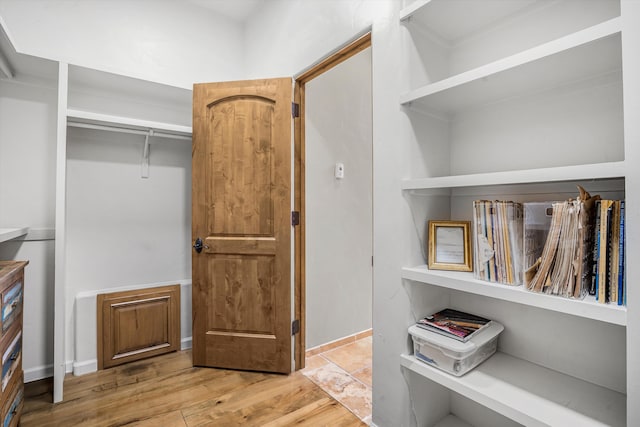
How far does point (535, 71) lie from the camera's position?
3.70 ft

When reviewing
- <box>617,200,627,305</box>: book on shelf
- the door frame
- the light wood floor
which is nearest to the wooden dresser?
the light wood floor

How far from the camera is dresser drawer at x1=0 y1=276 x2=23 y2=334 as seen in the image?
136 cm

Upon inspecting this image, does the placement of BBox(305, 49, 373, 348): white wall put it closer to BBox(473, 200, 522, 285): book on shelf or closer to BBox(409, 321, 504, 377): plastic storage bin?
BBox(409, 321, 504, 377): plastic storage bin

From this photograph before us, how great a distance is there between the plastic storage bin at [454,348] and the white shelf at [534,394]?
0.09 ft

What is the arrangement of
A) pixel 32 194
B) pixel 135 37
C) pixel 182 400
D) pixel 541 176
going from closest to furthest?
pixel 541 176 < pixel 182 400 < pixel 32 194 < pixel 135 37

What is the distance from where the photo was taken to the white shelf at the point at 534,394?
3.35 ft

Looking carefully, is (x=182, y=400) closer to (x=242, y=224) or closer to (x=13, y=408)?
(x=13, y=408)

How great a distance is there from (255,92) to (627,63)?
6.09 feet

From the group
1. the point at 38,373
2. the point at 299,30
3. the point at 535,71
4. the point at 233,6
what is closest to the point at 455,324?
the point at 535,71

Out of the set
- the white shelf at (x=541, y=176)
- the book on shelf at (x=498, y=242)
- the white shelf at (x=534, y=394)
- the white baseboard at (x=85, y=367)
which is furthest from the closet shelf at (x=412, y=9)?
the white baseboard at (x=85, y=367)

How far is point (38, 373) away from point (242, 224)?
1.60m

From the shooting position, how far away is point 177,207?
102 inches

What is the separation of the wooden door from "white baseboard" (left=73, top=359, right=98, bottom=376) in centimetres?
66

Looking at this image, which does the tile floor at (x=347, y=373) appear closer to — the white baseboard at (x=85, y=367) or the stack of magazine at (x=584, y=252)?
the stack of magazine at (x=584, y=252)
